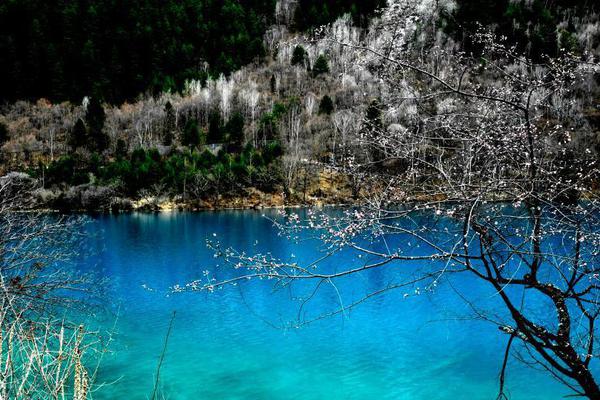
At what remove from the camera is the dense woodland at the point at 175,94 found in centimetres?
5966

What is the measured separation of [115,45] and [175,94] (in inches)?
928

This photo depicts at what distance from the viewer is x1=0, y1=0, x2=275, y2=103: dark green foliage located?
96812 mm

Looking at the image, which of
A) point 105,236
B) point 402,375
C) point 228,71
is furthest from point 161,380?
point 228,71

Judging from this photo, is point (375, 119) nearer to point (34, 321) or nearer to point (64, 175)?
point (34, 321)

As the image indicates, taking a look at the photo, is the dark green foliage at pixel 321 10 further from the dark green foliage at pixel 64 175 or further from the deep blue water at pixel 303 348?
the deep blue water at pixel 303 348

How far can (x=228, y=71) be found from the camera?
10675 cm

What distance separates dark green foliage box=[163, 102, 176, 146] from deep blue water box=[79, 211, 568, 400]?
195ft

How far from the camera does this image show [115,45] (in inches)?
4225

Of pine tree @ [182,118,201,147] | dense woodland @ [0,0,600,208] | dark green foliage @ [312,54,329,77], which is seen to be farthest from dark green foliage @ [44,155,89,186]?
dark green foliage @ [312,54,329,77]

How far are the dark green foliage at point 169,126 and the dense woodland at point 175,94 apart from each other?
24 centimetres

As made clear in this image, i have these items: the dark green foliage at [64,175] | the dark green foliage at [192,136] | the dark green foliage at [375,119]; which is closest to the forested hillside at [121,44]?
the dark green foliage at [192,136]

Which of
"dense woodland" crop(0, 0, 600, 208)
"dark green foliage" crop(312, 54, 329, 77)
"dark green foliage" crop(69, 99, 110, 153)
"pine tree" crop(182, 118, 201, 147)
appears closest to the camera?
"dense woodland" crop(0, 0, 600, 208)

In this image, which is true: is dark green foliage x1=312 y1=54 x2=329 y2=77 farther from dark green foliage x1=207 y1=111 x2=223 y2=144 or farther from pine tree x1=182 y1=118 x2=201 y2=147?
pine tree x1=182 y1=118 x2=201 y2=147

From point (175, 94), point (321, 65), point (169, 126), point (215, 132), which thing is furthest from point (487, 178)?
point (175, 94)
